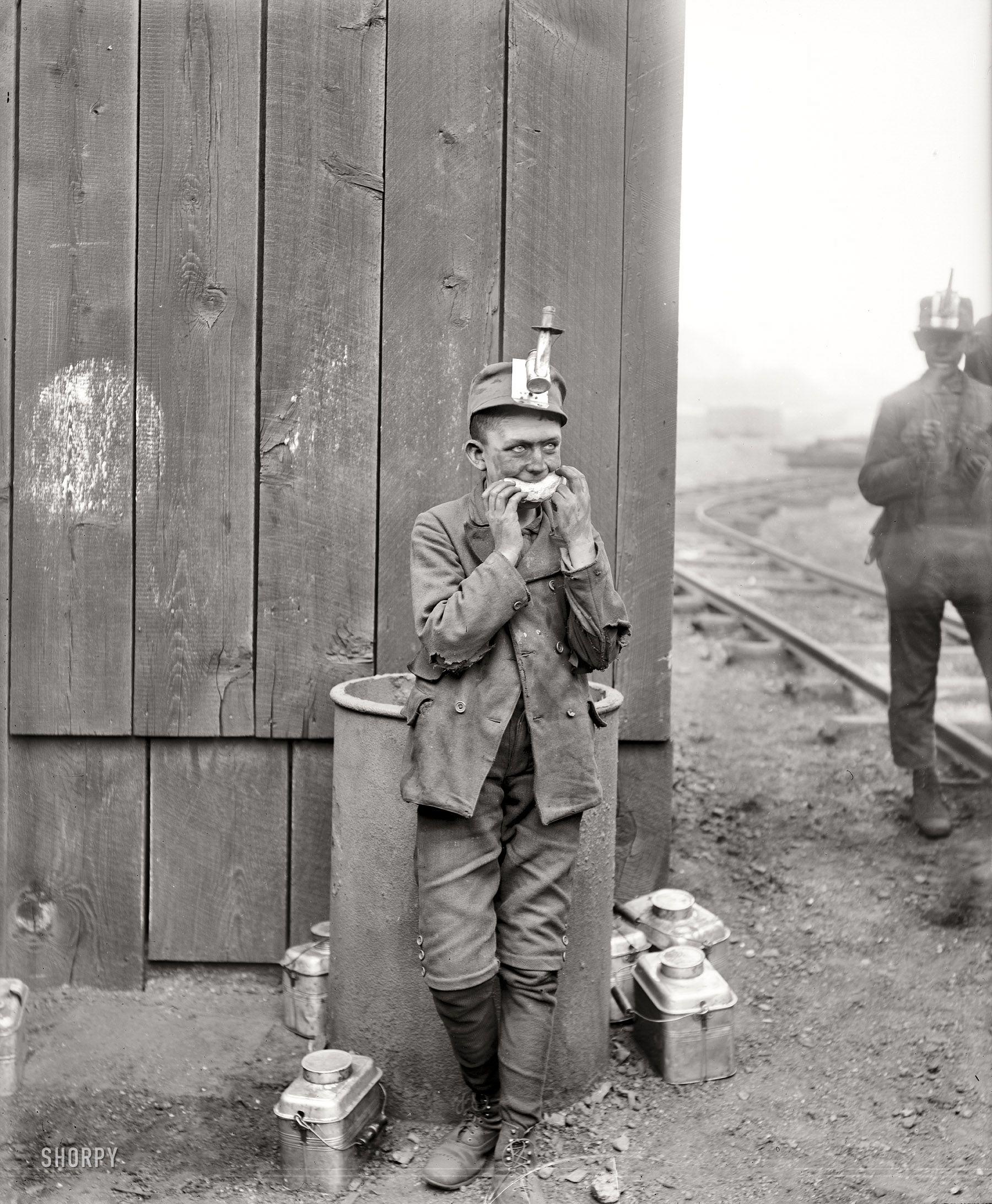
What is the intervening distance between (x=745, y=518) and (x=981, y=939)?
9.21 meters

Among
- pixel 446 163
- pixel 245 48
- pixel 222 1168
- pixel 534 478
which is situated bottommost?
Answer: pixel 222 1168

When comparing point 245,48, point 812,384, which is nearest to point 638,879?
point 245,48

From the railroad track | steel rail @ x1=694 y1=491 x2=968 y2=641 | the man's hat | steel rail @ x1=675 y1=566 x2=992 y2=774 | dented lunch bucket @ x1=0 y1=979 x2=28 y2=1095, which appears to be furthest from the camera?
steel rail @ x1=694 y1=491 x2=968 y2=641

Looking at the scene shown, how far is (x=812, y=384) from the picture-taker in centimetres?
907

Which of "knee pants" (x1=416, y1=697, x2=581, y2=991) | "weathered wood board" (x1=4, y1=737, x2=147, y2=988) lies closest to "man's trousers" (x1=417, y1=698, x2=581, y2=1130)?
"knee pants" (x1=416, y1=697, x2=581, y2=991)

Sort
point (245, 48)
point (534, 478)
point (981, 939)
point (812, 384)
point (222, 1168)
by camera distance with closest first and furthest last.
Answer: point (534, 478) → point (222, 1168) → point (245, 48) → point (981, 939) → point (812, 384)

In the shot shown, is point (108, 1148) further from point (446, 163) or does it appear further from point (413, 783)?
point (446, 163)

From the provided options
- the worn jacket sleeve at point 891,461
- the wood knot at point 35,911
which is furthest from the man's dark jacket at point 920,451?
the wood knot at point 35,911

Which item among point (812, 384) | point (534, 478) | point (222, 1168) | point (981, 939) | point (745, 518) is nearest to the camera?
point (534, 478)

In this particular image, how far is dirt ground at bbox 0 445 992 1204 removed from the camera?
2.82 metres

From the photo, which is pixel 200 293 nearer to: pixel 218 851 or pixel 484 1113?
pixel 218 851

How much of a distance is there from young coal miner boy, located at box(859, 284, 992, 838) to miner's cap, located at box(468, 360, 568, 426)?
8.06 feet

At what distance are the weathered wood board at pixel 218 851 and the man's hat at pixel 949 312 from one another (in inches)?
116

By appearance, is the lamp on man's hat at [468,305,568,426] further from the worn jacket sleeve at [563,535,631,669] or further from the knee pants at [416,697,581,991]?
the knee pants at [416,697,581,991]
